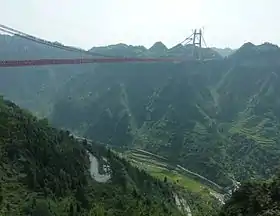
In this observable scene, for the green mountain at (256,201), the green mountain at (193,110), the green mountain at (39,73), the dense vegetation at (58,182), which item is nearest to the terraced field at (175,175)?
the green mountain at (193,110)

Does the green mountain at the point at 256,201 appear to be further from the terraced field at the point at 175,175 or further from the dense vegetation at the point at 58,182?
the terraced field at the point at 175,175

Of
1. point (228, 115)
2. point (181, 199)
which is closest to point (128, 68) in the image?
point (228, 115)

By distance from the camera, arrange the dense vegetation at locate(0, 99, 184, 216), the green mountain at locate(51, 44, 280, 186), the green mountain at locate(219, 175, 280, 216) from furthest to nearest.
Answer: the green mountain at locate(51, 44, 280, 186) → the dense vegetation at locate(0, 99, 184, 216) → the green mountain at locate(219, 175, 280, 216)

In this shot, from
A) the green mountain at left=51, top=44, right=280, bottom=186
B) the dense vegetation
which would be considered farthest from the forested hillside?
the dense vegetation

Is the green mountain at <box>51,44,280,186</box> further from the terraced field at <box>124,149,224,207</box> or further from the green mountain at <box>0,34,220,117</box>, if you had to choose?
the green mountain at <box>0,34,220,117</box>

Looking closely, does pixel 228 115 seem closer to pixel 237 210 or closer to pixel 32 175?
pixel 32 175

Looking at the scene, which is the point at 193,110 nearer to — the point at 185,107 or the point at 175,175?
the point at 185,107
